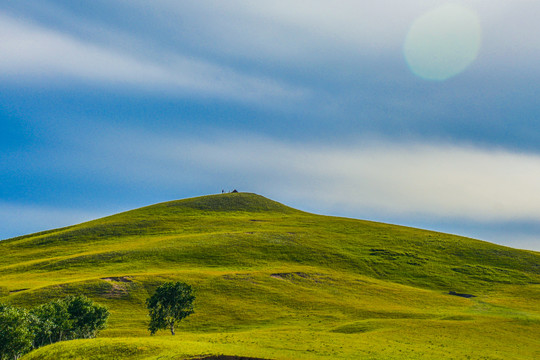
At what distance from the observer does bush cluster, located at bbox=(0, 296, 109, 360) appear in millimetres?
51531

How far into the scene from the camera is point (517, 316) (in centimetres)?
7625

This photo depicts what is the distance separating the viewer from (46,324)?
193 ft

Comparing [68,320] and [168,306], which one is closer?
[68,320]

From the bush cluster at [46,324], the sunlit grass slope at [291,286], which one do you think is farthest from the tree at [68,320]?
the sunlit grass slope at [291,286]

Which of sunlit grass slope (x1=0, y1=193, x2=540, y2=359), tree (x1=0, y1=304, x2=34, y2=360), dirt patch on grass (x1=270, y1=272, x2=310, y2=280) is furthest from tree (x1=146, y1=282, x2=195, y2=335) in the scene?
dirt patch on grass (x1=270, y1=272, x2=310, y2=280)

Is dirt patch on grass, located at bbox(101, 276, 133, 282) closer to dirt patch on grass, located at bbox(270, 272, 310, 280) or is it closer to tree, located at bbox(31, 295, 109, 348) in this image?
tree, located at bbox(31, 295, 109, 348)

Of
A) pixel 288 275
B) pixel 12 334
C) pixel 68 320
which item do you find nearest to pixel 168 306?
pixel 68 320

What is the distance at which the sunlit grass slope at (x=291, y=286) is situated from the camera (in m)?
50.8

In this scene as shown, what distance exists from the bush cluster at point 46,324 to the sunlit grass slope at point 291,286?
3.75 metres

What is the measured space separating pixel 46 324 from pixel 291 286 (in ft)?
161

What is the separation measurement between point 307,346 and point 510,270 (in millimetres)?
97418

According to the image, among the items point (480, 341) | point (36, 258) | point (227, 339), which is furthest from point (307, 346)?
point (36, 258)

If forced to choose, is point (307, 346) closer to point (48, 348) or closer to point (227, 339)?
point (227, 339)

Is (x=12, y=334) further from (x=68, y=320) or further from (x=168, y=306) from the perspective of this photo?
(x=168, y=306)
